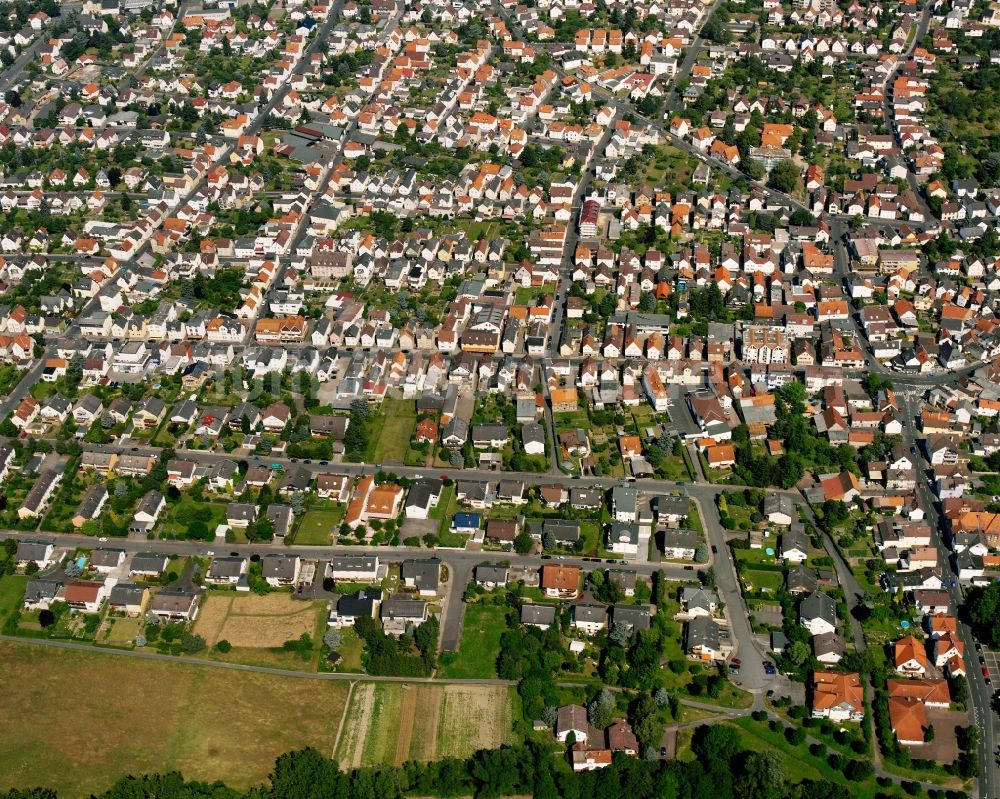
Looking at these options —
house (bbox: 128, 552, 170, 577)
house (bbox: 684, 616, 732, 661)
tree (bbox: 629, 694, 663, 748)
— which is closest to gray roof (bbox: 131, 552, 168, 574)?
house (bbox: 128, 552, 170, 577)

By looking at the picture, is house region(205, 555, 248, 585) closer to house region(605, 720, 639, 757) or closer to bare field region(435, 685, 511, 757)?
bare field region(435, 685, 511, 757)

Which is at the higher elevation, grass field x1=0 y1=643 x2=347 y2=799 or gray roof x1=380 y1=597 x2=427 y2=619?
gray roof x1=380 y1=597 x2=427 y2=619

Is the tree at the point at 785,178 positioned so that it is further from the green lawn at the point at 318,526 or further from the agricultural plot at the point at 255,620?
the agricultural plot at the point at 255,620

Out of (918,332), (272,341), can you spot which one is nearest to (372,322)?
(272,341)

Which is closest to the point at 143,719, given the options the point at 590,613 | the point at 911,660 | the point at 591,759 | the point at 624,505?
the point at 591,759

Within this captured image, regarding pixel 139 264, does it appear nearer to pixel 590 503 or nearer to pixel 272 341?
pixel 272 341

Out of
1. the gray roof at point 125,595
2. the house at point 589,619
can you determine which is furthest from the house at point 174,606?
the house at point 589,619

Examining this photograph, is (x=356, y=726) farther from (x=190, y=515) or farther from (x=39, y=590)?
(x=39, y=590)
